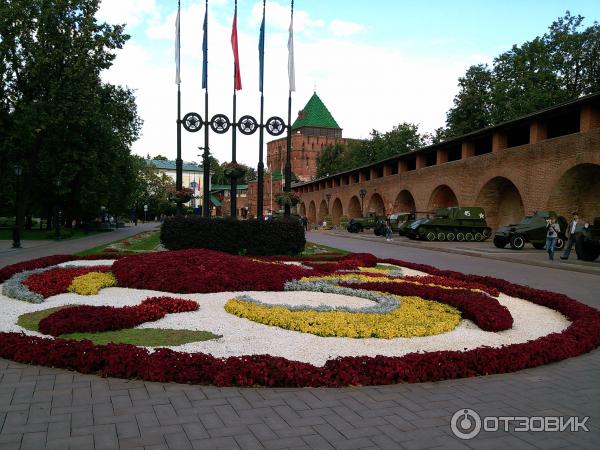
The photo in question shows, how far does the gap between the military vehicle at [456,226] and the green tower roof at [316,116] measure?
7910cm

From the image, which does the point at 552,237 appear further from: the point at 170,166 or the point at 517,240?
the point at 170,166

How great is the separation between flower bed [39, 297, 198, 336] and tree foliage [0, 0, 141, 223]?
968 inches

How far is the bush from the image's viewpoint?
17781 millimetres

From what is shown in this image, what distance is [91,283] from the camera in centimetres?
1007

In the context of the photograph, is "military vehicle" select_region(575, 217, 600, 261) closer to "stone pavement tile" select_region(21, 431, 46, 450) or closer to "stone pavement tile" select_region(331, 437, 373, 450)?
"stone pavement tile" select_region(331, 437, 373, 450)

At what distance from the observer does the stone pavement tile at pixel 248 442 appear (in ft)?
11.4

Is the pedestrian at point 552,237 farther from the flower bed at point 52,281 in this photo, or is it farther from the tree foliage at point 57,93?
the tree foliage at point 57,93

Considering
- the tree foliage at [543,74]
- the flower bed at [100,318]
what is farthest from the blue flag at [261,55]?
the tree foliage at [543,74]

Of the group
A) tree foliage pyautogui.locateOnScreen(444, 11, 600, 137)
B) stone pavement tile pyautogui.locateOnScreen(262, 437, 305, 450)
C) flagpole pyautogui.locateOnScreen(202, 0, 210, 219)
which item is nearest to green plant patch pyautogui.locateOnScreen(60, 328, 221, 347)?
stone pavement tile pyautogui.locateOnScreen(262, 437, 305, 450)

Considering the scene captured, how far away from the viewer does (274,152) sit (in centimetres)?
12012

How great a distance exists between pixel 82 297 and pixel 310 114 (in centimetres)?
10445

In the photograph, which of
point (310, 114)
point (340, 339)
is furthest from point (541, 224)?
point (310, 114)

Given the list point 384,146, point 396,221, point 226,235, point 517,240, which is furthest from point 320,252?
point 384,146

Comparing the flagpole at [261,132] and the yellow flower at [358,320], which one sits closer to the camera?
the yellow flower at [358,320]
